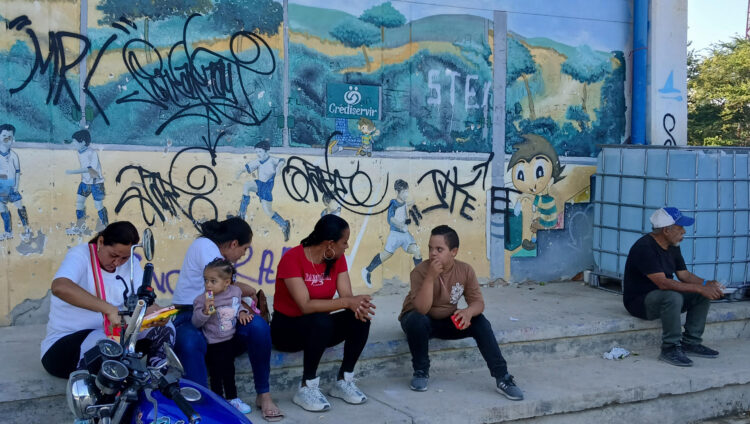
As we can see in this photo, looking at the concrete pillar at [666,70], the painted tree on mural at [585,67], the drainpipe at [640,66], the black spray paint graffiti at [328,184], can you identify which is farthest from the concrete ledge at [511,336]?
the painted tree on mural at [585,67]

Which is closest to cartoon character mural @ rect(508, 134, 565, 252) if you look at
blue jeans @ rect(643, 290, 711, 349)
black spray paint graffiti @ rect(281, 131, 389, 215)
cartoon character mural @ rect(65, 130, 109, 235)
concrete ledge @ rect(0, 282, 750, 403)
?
concrete ledge @ rect(0, 282, 750, 403)

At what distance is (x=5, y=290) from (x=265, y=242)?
6.98ft

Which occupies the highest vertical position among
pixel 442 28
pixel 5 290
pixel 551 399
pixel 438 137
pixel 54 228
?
pixel 442 28

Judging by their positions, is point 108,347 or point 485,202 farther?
point 485,202

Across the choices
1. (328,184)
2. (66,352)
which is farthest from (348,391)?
(328,184)

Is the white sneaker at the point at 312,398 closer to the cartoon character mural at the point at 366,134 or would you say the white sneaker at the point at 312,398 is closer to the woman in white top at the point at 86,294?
the woman in white top at the point at 86,294

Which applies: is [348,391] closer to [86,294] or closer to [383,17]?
[86,294]

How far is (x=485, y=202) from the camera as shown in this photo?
7.99m

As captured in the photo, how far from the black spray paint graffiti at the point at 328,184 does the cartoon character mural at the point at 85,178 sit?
1.59m

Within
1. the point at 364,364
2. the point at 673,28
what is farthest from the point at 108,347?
the point at 673,28

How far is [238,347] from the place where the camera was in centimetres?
478

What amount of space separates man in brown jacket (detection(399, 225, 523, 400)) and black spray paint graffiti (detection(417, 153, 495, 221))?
2.20m

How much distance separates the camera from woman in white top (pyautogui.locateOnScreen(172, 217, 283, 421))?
4473 millimetres

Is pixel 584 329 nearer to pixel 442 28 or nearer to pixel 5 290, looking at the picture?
pixel 442 28
